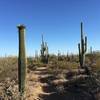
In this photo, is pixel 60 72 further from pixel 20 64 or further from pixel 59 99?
pixel 20 64

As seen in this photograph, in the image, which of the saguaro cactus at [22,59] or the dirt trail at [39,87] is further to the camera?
the dirt trail at [39,87]

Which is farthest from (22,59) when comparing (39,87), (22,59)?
(39,87)

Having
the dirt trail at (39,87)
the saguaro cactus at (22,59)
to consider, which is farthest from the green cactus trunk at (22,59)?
the dirt trail at (39,87)

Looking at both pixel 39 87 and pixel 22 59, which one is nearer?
pixel 22 59

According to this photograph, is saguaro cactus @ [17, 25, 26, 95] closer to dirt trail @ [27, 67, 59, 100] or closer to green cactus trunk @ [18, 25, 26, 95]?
green cactus trunk @ [18, 25, 26, 95]

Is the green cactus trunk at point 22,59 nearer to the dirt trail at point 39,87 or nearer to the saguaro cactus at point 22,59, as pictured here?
the saguaro cactus at point 22,59

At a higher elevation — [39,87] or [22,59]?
[22,59]

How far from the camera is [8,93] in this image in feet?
39.0

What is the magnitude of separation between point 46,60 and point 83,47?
20.5ft

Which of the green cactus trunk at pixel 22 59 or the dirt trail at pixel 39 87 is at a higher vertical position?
the green cactus trunk at pixel 22 59

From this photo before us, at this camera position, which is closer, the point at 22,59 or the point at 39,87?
the point at 22,59

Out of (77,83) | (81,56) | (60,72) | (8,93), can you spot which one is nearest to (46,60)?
(81,56)

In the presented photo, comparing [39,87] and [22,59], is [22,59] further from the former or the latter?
[39,87]

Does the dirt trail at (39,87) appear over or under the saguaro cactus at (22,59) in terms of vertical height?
under
